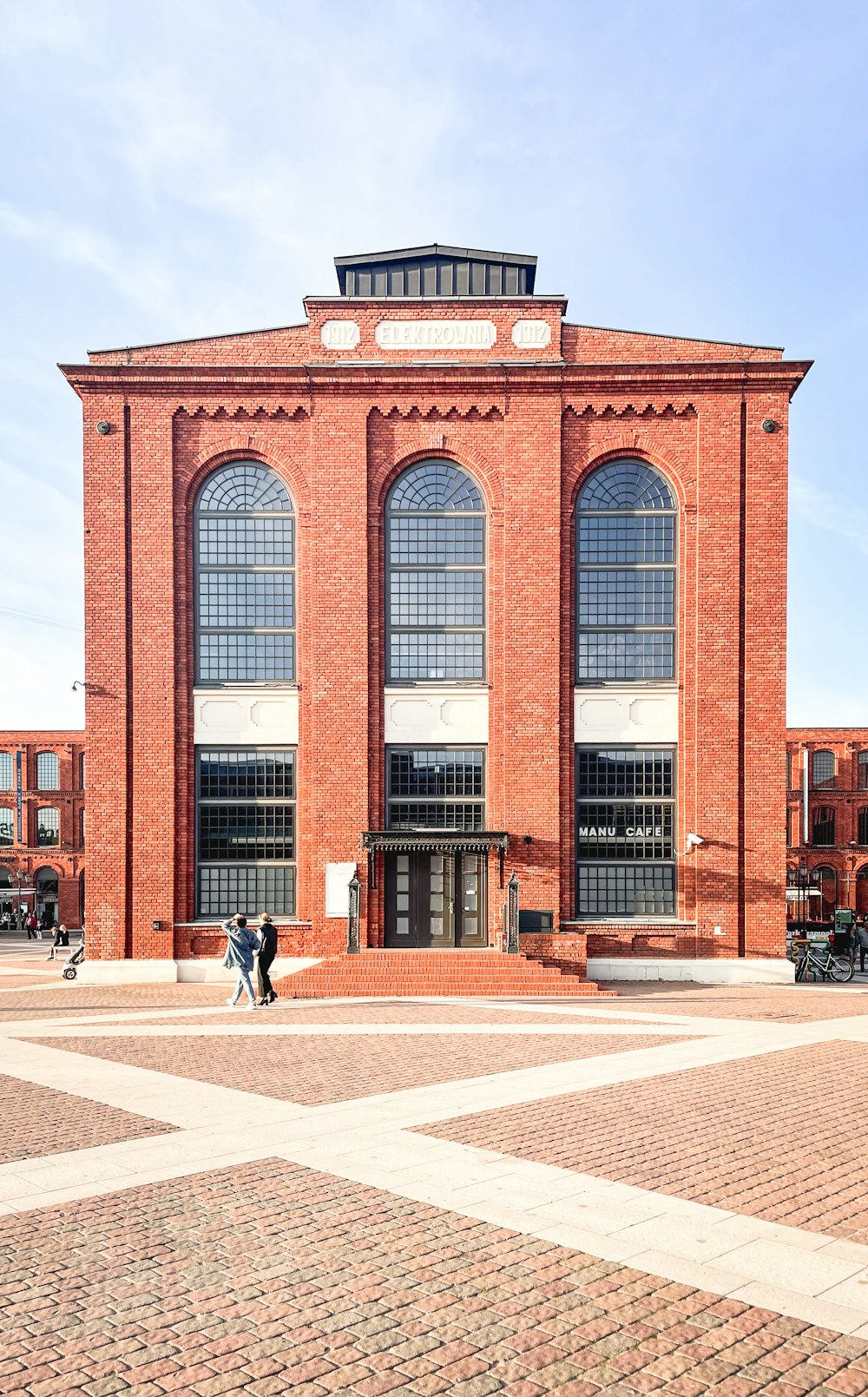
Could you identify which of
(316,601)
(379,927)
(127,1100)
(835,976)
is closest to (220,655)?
(316,601)

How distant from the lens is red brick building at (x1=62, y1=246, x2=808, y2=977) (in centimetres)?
2331

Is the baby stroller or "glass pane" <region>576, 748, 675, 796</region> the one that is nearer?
"glass pane" <region>576, 748, 675, 796</region>

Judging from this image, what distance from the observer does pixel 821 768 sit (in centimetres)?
5634

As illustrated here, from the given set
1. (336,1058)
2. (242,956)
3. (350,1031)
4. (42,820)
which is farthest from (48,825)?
(336,1058)

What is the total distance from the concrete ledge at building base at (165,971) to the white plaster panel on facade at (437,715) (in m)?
5.42

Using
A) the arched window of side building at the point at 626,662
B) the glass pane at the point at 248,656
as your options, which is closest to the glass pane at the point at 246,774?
the glass pane at the point at 248,656

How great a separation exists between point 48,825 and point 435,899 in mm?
→ 40282

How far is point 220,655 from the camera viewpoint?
2417cm

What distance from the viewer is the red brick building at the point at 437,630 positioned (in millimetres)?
23312

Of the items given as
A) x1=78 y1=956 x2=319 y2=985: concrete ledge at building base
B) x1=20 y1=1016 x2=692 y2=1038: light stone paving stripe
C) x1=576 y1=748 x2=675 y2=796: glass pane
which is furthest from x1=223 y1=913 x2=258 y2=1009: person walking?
x1=576 y1=748 x2=675 y2=796: glass pane

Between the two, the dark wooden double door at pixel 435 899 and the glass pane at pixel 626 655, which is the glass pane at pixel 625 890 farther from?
the glass pane at pixel 626 655

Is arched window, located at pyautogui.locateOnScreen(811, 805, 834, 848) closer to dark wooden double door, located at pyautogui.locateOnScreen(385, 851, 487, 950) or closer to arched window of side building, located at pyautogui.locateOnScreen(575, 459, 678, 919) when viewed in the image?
arched window of side building, located at pyautogui.locateOnScreen(575, 459, 678, 919)

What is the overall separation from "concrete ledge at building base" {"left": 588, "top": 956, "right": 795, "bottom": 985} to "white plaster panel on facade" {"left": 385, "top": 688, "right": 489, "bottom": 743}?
5.58m

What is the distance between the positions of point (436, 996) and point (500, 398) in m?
12.8
